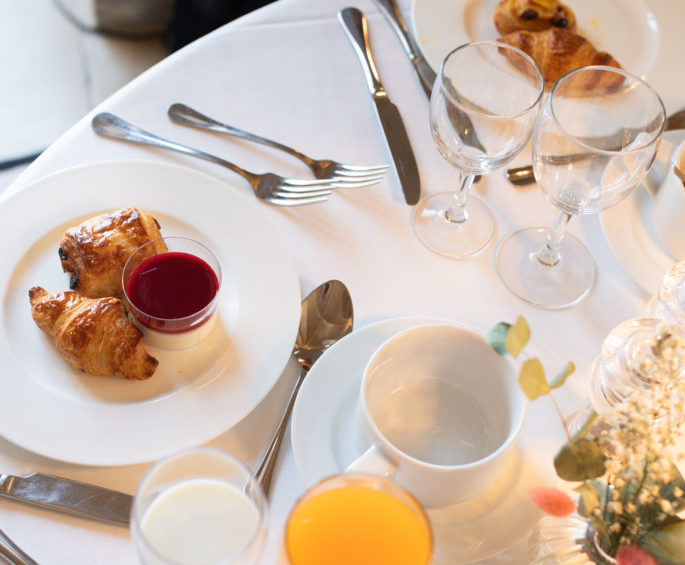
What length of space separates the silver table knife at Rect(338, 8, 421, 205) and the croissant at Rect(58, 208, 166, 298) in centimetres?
46

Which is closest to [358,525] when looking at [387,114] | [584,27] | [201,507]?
[201,507]

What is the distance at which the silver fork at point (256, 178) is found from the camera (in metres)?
1.25

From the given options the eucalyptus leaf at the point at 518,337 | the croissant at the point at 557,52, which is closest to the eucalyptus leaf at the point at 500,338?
the eucalyptus leaf at the point at 518,337

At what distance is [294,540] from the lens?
0.73 m

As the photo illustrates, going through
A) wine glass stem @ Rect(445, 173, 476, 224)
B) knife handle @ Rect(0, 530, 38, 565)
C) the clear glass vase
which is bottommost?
the clear glass vase

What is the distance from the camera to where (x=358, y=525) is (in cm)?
78

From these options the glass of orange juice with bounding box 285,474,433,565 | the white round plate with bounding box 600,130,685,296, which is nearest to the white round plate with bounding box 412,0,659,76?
the white round plate with bounding box 600,130,685,296

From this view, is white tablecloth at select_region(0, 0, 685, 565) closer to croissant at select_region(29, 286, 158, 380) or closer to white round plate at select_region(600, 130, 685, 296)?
white round plate at select_region(600, 130, 685, 296)

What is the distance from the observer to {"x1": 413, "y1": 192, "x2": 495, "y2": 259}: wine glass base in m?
1.23

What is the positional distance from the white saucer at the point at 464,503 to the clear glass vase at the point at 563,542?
26mm

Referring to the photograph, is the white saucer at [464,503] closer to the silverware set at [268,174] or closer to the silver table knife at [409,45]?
the silverware set at [268,174]

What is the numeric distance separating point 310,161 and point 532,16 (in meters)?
0.57

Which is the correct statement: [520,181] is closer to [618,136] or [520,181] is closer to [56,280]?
[618,136]

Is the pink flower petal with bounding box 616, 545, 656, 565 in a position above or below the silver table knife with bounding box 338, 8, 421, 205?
below
